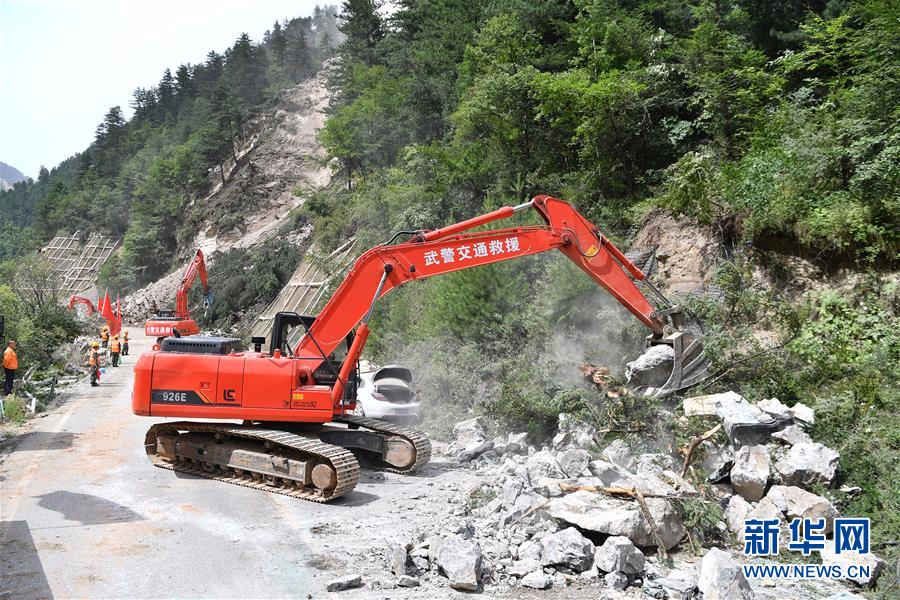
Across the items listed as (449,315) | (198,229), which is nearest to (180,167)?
(198,229)

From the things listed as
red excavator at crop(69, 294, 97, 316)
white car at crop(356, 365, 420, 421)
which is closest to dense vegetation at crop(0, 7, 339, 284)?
red excavator at crop(69, 294, 97, 316)

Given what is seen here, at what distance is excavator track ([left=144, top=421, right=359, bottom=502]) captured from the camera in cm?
873

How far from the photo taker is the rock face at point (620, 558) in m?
6.23

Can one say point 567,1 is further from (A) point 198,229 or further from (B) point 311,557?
(A) point 198,229

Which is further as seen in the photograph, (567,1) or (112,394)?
(567,1)

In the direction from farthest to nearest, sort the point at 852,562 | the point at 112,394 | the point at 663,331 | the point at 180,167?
1. the point at 180,167
2. the point at 112,394
3. the point at 663,331
4. the point at 852,562

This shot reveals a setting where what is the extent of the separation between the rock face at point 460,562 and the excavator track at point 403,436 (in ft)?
11.4

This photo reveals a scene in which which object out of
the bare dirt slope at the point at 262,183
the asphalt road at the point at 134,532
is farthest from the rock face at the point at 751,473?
the bare dirt slope at the point at 262,183

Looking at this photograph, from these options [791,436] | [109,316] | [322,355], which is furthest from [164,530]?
[109,316]

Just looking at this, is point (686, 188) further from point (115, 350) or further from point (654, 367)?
point (115, 350)

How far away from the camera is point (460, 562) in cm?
615

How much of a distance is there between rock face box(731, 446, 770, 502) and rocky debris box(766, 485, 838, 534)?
0.63 feet

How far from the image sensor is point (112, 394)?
725 inches

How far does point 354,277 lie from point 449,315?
454 cm
